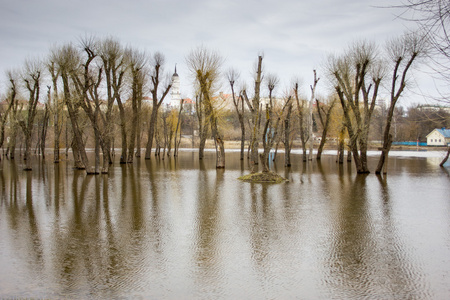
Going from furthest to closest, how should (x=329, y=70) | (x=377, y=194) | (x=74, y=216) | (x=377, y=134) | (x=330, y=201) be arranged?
(x=377, y=134) < (x=329, y=70) < (x=377, y=194) < (x=330, y=201) < (x=74, y=216)

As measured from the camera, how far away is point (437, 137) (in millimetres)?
88188

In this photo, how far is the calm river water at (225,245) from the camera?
237 inches

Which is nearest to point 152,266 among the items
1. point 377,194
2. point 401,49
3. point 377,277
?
point 377,277

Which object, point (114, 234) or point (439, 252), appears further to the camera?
point (114, 234)

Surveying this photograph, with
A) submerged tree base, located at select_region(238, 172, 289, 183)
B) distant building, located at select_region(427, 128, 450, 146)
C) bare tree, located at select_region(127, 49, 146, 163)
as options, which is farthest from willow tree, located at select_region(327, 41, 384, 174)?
distant building, located at select_region(427, 128, 450, 146)

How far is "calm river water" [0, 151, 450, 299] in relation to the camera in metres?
6.01

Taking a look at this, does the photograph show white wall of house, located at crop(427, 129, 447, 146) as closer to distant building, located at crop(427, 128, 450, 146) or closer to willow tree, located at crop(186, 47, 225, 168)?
distant building, located at crop(427, 128, 450, 146)

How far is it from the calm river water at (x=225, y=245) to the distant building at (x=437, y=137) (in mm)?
79854

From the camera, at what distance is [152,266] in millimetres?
6949

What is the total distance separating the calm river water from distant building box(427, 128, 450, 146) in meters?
79.9

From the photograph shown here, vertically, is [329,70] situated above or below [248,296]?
above

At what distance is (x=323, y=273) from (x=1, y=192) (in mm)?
14778

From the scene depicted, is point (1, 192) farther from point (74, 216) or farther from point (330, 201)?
point (330, 201)

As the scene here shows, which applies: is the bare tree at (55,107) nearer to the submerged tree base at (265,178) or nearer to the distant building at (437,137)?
the submerged tree base at (265,178)
